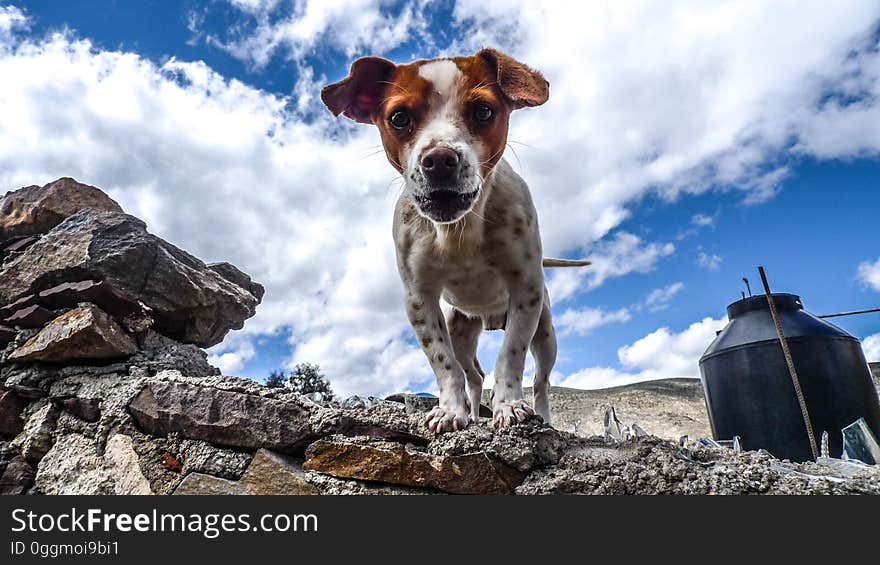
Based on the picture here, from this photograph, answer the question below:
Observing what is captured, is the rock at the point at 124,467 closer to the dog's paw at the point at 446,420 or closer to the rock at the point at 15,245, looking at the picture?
the dog's paw at the point at 446,420

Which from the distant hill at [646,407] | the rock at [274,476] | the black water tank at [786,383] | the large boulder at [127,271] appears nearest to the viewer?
the rock at [274,476]

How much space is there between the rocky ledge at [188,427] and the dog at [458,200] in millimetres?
240

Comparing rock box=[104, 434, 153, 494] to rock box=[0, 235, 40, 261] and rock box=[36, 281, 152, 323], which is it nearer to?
rock box=[36, 281, 152, 323]

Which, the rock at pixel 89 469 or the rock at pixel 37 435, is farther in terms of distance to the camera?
the rock at pixel 37 435

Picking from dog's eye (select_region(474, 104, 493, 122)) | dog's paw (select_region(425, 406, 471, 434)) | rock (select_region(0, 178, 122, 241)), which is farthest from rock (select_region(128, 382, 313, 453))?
rock (select_region(0, 178, 122, 241))

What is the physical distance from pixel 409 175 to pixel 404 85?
0.49 meters

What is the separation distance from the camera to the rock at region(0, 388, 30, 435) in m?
2.84

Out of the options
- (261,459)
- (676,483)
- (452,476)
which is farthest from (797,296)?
(261,459)

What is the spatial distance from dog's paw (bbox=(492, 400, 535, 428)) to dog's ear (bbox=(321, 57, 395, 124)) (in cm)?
148

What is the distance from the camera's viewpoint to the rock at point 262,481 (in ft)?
7.04

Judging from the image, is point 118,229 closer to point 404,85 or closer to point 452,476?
point 404,85

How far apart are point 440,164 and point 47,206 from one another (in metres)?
3.31

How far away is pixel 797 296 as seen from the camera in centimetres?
610

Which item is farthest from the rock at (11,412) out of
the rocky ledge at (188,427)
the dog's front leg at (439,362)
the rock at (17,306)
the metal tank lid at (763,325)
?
the metal tank lid at (763,325)
